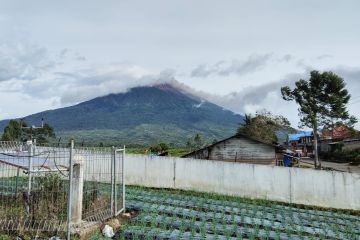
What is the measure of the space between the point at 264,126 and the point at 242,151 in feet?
57.5

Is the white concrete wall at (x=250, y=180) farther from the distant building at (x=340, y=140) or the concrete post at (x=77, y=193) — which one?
the distant building at (x=340, y=140)

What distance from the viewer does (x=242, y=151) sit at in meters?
29.5

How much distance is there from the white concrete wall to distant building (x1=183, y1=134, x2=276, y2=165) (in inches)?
469

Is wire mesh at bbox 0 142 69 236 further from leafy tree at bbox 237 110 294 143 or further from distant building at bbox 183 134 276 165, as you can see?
leafy tree at bbox 237 110 294 143

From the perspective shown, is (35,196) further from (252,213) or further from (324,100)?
(324,100)

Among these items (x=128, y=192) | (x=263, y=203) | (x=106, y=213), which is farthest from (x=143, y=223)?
(x=263, y=203)

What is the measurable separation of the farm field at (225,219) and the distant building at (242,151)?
1322 cm

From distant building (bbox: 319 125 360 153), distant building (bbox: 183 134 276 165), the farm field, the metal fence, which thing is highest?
distant building (bbox: 319 125 360 153)

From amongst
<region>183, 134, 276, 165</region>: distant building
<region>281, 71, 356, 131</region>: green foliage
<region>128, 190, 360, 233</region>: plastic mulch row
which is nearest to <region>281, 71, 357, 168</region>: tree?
<region>281, 71, 356, 131</region>: green foliage

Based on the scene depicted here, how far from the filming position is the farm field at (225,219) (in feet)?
34.3

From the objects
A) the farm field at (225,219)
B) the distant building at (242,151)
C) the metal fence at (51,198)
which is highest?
the distant building at (242,151)

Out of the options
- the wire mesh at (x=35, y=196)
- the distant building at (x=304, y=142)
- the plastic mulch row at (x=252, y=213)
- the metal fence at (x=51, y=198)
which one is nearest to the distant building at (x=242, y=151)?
the plastic mulch row at (x=252, y=213)

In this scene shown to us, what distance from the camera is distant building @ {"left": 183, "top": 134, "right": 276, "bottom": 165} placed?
29.0 metres

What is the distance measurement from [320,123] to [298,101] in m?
3.63
